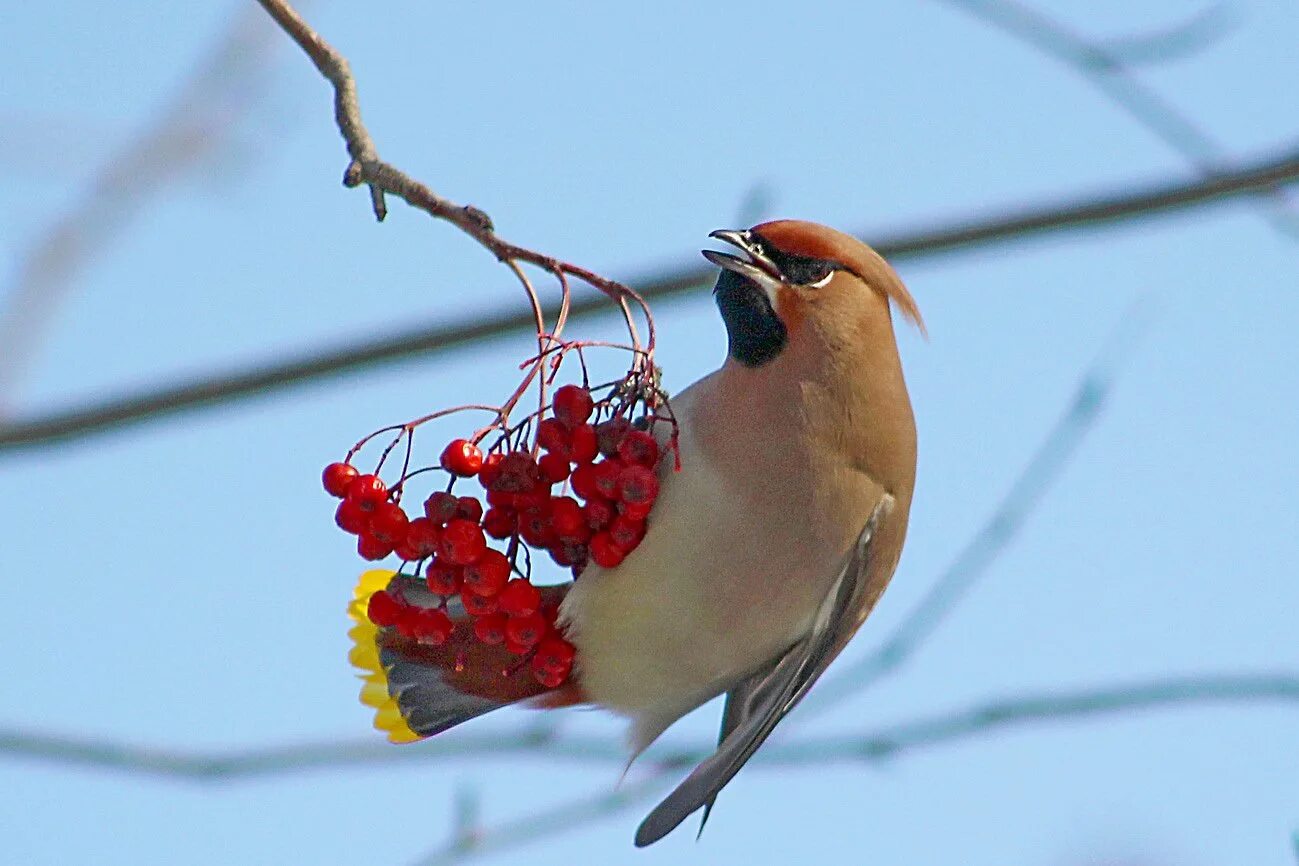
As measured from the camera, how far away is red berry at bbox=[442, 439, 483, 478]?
94.4 inches

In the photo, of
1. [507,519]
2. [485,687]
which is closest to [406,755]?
[485,687]

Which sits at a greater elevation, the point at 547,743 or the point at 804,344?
the point at 804,344

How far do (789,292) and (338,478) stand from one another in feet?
2.98

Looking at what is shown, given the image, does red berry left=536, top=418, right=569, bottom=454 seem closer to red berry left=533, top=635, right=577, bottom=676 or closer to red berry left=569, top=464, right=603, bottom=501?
red berry left=569, top=464, right=603, bottom=501

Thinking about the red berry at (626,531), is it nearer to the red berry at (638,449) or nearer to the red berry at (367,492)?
the red berry at (638,449)

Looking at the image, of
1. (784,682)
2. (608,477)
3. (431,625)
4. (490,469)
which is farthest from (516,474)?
(784,682)

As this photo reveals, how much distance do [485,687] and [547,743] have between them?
0.26 metres

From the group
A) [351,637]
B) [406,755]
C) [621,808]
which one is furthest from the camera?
[621,808]

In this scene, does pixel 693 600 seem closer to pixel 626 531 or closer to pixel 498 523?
pixel 626 531

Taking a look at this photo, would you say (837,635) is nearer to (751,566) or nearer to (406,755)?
(751,566)

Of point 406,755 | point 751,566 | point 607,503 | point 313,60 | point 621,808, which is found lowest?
point 621,808

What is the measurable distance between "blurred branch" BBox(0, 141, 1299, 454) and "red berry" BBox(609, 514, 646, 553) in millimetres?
490

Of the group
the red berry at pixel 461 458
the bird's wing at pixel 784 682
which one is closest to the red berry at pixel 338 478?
the red berry at pixel 461 458

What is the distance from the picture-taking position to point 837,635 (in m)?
3.00
